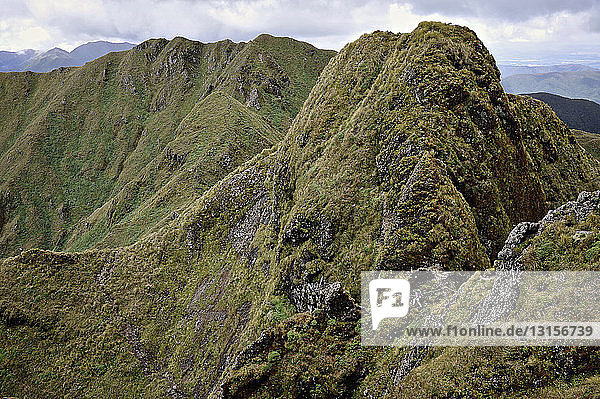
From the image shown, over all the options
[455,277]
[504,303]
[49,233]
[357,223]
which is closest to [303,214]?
[357,223]

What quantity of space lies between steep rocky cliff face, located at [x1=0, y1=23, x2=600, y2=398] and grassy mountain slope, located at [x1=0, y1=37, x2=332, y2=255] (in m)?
62.8

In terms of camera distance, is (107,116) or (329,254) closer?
(329,254)

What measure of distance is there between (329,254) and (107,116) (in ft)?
519

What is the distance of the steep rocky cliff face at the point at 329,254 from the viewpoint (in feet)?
47.9

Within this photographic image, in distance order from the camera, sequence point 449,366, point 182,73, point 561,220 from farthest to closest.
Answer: point 182,73 → point 561,220 → point 449,366

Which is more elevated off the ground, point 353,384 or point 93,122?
point 93,122

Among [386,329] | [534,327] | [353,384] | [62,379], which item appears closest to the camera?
[534,327]

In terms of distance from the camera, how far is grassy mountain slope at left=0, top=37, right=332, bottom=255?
12188 centimetres

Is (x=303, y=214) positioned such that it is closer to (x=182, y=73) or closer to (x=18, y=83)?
(x=182, y=73)

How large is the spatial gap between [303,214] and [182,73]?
463 feet

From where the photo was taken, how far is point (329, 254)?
76.6ft

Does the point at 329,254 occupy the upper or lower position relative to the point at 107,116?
lower

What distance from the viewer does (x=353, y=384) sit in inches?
541

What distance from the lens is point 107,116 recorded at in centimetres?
14962
